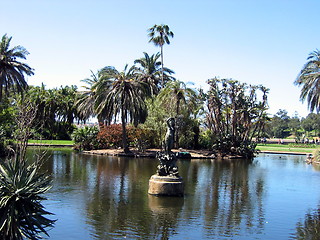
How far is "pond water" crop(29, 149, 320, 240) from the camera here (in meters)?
10.8

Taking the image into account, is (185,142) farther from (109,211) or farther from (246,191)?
(109,211)

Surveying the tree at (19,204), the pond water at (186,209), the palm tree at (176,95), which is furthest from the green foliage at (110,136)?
the tree at (19,204)

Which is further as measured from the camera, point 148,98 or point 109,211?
point 148,98

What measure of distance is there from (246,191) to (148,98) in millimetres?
26386

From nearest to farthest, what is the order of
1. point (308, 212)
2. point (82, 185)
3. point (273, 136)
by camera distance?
point (308, 212) → point (82, 185) → point (273, 136)

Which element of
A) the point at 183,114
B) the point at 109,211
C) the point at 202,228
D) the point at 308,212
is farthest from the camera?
the point at 183,114

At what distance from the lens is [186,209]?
1371 cm

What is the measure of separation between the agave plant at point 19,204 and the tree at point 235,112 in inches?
1315

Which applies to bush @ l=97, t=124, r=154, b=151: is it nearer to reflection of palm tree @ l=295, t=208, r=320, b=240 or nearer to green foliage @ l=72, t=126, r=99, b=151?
green foliage @ l=72, t=126, r=99, b=151

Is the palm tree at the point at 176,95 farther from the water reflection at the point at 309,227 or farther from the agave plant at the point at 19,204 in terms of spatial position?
the agave plant at the point at 19,204

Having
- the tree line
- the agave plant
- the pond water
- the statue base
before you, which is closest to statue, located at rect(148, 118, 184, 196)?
the statue base

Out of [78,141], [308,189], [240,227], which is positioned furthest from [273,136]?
[240,227]

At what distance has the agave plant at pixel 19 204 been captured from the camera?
7906 millimetres

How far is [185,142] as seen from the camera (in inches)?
1711
